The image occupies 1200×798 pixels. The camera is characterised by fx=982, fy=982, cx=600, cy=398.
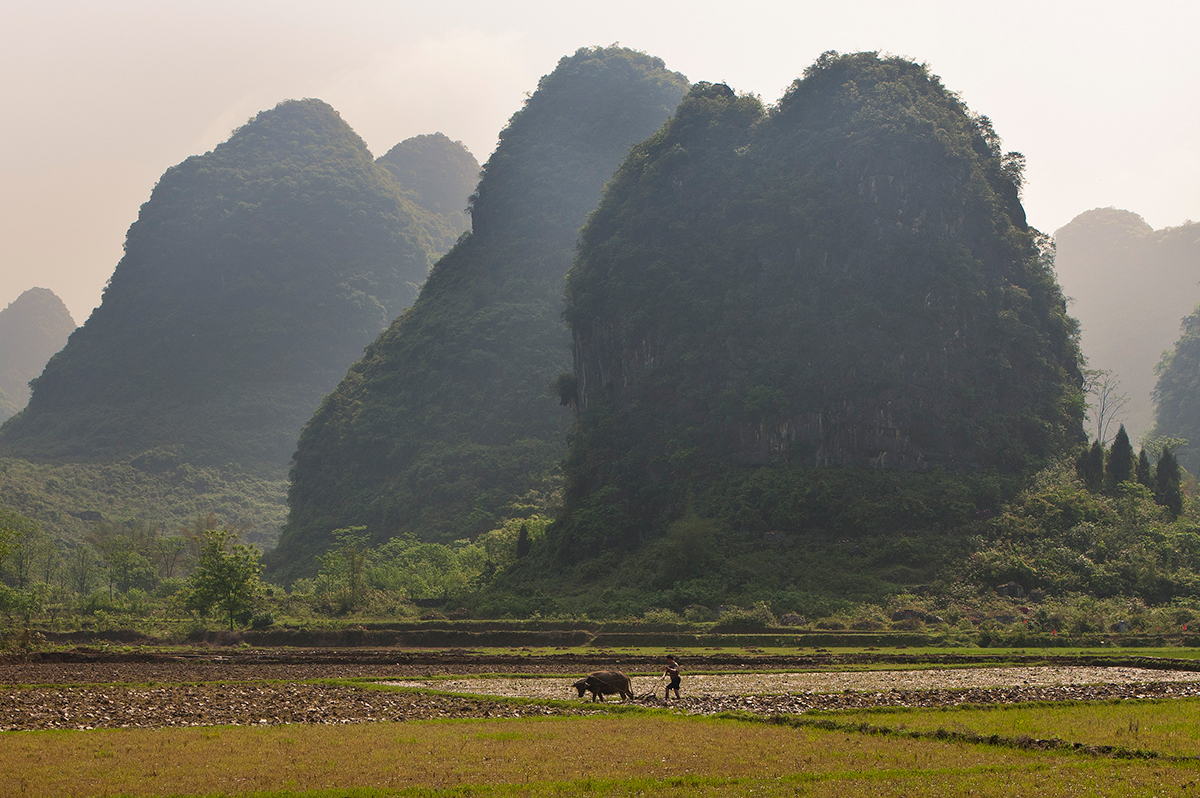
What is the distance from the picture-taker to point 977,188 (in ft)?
272

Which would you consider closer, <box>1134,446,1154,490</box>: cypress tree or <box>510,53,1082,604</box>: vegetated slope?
<box>1134,446,1154,490</box>: cypress tree

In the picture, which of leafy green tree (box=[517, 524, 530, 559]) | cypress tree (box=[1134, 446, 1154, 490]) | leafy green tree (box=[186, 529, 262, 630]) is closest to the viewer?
leafy green tree (box=[186, 529, 262, 630])

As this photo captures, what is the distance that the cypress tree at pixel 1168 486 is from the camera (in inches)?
2692

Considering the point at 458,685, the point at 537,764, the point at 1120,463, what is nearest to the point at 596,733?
the point at 537,764

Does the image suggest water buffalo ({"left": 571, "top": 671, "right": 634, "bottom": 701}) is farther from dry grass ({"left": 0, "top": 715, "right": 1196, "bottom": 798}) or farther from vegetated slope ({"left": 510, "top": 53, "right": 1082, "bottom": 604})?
vegetated slope ({"left": 510, "top": 53, "right": 1082, "bottom": 604})

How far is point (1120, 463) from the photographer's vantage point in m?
70.7

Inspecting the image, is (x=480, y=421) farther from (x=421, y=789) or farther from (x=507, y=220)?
(x=421, y=789)

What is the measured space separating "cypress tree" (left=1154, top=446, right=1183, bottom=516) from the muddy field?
35.6 metres

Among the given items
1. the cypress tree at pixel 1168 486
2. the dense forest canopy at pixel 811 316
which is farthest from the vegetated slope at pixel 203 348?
the cypress tree at pixel 1168 486

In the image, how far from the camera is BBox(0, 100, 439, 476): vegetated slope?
167 m

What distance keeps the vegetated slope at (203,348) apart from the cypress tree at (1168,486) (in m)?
142

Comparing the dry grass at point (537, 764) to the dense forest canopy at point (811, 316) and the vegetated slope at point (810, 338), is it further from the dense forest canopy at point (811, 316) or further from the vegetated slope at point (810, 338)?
the dense forest canopy at point (811, 316)

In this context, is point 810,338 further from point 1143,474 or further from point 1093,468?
point 1143,474

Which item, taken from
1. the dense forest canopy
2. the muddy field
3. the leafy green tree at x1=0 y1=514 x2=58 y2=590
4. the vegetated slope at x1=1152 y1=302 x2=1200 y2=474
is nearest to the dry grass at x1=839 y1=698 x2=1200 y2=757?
the muddy field
